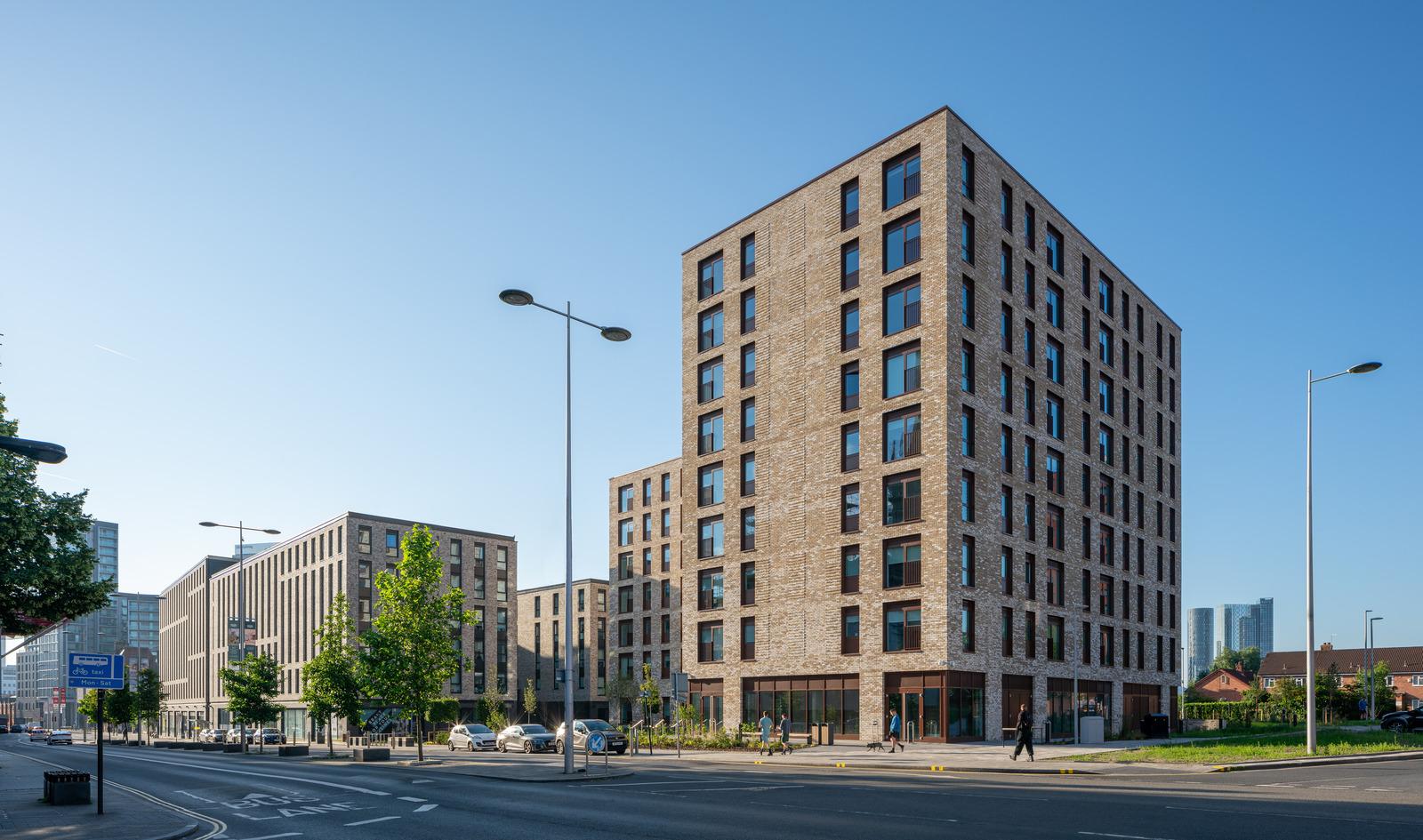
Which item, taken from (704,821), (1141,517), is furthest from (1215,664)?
(704,821)

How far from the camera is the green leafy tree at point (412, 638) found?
46.7 m

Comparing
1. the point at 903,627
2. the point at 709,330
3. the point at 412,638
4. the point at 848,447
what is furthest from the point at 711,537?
the point at 412,638

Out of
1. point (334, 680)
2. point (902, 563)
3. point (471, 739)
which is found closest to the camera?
point (902, 563)

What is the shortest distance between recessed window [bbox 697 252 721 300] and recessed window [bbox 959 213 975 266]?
1569cm

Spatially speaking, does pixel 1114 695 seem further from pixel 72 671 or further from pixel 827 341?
pixel 72 671

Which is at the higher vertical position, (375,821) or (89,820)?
(375,821)

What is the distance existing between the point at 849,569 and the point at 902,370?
32.5 ft

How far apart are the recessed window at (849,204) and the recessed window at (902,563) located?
16.3 metres

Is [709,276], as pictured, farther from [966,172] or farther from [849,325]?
[966,172]

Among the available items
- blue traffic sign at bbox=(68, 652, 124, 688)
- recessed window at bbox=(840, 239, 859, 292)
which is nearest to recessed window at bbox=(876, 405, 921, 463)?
recessed window at bbox=(840, 239, 859, 292)

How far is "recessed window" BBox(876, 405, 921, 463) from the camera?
48.8m

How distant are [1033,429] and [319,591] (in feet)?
217

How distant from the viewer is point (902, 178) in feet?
169

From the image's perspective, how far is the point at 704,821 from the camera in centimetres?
1686
